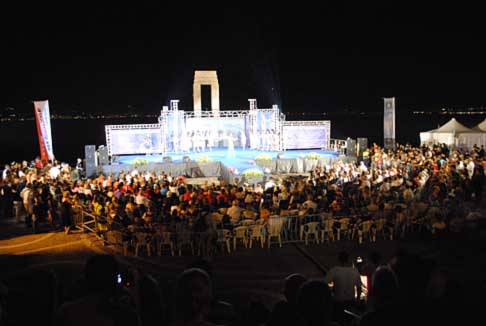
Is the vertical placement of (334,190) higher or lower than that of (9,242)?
higher

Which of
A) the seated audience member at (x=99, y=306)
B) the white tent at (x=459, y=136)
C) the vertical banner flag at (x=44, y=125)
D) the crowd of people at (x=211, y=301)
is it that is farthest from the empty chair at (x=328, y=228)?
the white tent at (x=459, y=136)

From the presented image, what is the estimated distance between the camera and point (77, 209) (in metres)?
12.3

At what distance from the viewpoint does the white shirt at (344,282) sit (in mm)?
5359

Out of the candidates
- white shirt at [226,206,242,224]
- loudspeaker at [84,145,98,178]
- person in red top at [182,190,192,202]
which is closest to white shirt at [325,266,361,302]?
white shirt at [226,206,242,224]

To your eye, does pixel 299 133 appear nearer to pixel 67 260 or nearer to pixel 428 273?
pixel 67 260

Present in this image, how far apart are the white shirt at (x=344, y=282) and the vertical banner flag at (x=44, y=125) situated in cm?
1725

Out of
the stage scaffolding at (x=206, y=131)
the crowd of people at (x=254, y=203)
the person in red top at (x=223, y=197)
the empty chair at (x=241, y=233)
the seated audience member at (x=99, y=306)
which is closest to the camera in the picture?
the seated audience member at (x=99, y=306)

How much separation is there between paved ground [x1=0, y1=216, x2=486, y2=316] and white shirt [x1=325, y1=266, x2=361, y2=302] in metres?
2.05

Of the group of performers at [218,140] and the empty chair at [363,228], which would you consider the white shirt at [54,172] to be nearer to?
the group of performers at [218,140]

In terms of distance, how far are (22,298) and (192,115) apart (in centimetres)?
2483

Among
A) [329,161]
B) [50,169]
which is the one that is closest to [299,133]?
[329,161]

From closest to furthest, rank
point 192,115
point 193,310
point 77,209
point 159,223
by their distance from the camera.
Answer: point 193,310 → point 159,223 → point 77,209 → point 192,115

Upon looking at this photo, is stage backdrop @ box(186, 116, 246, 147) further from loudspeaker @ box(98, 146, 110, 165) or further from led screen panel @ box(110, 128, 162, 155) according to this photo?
loudspeaker @ box(98, 146, 110, 165)

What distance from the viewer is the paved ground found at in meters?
8.05
